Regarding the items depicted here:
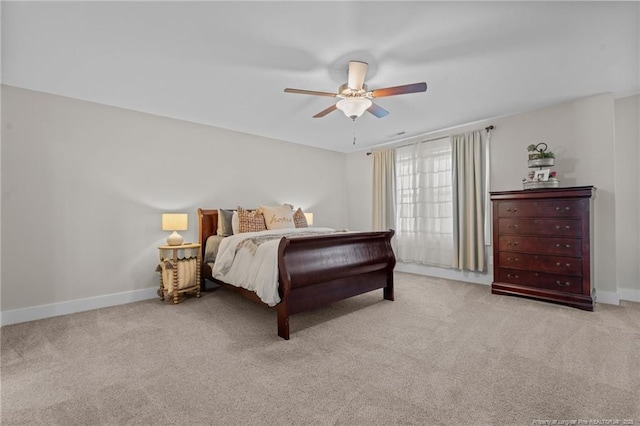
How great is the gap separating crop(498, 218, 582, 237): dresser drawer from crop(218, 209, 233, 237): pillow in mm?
3661

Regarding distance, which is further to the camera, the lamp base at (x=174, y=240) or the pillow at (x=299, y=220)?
the pillow at (x=299, y=220)

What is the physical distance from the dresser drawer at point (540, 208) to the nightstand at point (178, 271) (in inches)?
160

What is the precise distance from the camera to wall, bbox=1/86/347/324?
3.08m

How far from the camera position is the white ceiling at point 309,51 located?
2010 mm

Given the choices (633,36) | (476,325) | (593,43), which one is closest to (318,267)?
(476,325)

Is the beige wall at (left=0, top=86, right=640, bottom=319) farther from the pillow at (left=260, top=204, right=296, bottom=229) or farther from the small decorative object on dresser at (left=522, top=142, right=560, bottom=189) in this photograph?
the pillow at (left=260, top=204, right=296, bottom=229)

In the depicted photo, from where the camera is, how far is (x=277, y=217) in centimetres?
435

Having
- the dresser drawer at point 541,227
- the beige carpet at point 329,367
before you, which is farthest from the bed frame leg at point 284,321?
the dresser drawer at point 541,227

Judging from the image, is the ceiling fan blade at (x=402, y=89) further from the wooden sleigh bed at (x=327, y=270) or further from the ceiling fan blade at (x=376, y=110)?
the wooden sleigh bed at (x=327, y=270)

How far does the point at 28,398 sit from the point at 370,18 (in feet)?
10.6

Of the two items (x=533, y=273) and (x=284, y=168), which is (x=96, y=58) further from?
(x=533, y=273)

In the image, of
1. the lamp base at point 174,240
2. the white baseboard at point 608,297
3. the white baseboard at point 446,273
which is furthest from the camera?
the white baseboard at point 446,273

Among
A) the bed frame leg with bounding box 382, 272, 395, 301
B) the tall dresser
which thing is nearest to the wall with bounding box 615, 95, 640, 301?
the tall dresser

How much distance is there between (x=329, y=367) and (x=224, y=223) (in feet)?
8.75
